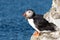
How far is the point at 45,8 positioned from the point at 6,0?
14.2ft

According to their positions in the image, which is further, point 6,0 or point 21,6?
point 6,0

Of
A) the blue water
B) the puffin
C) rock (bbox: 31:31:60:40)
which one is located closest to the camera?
rock (bbox: 31:31:60:40)

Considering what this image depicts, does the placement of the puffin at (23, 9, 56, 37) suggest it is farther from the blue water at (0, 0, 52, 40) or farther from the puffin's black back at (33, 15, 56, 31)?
the blue water at (0, 0, 52, 40)

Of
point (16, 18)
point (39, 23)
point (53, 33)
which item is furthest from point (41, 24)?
point (16, 18)

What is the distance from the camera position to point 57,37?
7.04 meters

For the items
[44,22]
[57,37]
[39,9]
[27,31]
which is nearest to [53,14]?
[44,22]

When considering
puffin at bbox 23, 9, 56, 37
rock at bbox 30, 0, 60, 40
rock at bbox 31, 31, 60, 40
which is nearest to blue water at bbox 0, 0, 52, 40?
rock at bbox 30, 0, 60, 40

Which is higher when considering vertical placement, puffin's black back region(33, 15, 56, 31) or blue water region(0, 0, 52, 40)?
puffin's black back region(33, 15, 56, 31)

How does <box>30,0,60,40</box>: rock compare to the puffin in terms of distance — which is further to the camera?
the puffin

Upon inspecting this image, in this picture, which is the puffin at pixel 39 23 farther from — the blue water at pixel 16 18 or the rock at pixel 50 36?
the blue water at pixel 16 18

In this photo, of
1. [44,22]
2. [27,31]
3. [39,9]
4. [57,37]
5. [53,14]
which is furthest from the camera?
[39,9]

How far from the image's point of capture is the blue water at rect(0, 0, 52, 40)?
14.8 m

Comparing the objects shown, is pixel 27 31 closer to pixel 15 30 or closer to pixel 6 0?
pixel 15 30

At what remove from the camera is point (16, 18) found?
17344mm
